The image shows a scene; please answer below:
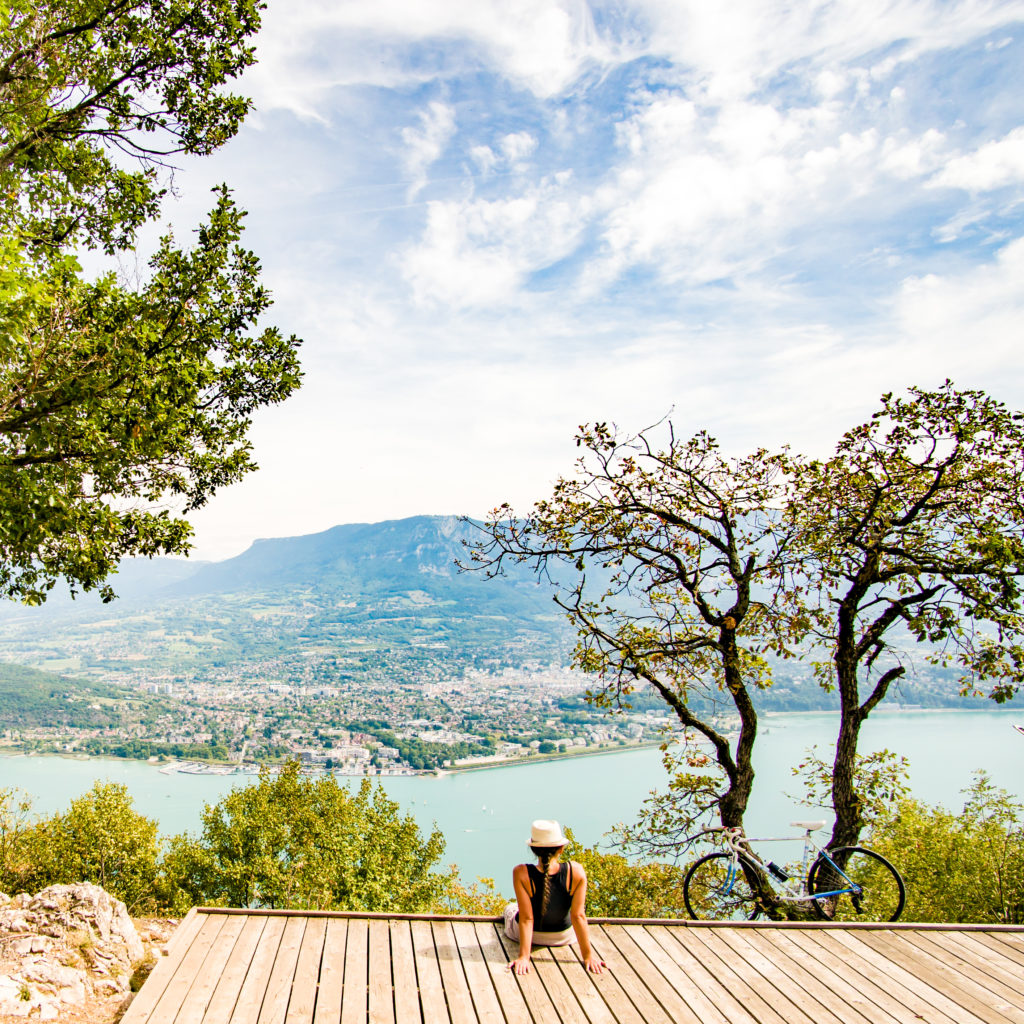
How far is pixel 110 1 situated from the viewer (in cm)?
603

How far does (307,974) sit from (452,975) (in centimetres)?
89

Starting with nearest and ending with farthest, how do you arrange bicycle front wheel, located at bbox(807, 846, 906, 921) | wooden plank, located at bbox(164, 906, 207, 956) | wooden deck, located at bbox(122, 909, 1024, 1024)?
wooden deck, located at bbox(122, 909, 1024, 1024), wooden plank, located at bbox(164, 906, 207, 956), bicycle front wheel, located at bbox(807, 846, 906, 921)

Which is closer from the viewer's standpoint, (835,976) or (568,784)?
(835,976)

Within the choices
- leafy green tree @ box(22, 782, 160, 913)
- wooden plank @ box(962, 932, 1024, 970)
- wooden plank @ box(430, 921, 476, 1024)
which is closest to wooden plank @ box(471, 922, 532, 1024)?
wooden plank @ box(430, 921, 476, 1024)

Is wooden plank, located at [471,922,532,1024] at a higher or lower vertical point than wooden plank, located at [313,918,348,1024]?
higher

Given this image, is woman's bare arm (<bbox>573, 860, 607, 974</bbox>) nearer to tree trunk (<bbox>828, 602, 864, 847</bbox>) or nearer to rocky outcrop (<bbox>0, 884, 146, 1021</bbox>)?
tree trunk (<bbox>828, 602, 864, 847</bbox>)

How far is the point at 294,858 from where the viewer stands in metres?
20.4

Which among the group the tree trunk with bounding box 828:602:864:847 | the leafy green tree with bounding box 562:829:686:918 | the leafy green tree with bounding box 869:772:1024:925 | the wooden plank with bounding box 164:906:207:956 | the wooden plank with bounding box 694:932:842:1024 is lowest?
the leafy green tree with bounding box 562:829:686:918

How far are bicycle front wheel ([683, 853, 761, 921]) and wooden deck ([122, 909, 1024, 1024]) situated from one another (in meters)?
0.69

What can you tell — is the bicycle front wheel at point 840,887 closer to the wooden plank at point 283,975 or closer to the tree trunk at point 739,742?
the tree trunk at point 739,742

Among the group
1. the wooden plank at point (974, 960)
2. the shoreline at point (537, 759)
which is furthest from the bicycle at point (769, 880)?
the shoreline at point (537, 759)

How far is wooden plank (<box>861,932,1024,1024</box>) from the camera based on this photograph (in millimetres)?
3856

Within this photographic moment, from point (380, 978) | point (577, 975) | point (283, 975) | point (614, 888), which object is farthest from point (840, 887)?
point (614, 888)

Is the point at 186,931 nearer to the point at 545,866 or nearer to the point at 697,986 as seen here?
the point at 545,866
